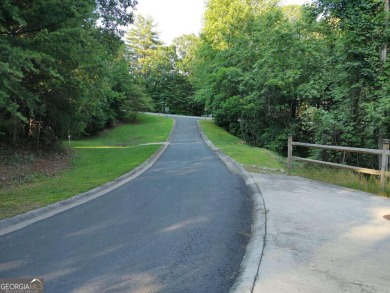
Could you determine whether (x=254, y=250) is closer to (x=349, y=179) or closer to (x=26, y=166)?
(x=349, y=179)

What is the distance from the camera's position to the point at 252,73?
2628 centimetres

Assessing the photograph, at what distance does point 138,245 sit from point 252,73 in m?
23.2

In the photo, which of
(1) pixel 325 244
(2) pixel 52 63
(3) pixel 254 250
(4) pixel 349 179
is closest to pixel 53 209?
(3) pixel 254 250

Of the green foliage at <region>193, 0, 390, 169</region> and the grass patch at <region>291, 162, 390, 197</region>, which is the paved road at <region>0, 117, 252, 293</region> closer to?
the grass patch at <region>291, 162, 390, 197</region>

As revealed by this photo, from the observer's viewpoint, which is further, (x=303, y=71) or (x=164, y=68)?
(x=164, y=68)

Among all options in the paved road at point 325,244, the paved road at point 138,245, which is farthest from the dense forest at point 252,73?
the paved road at point 325,244

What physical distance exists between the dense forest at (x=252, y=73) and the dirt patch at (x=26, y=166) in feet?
4.06

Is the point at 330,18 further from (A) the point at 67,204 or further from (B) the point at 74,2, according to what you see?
(A) the point at 67,204

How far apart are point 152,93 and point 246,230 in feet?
206

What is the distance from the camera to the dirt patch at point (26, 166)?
11.4 meters

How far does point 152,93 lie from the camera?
66.6m

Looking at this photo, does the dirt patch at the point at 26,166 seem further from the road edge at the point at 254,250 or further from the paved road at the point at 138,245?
the road edge at the point at 254,250

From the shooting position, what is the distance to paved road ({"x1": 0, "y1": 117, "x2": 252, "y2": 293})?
3.70 meters

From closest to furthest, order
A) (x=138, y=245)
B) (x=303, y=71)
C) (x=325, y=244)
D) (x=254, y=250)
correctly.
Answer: (x=254, y=250) < (x=325, y=244) < (x=138, y=245) < (x=303, y=71)
